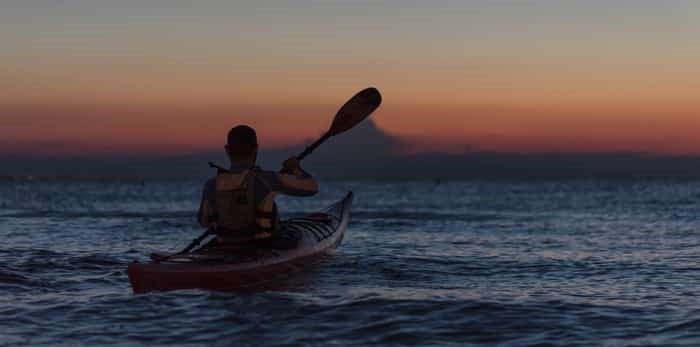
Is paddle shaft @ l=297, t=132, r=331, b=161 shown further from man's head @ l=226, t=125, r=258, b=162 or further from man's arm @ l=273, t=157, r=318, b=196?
man's head @ l=226, t=125, r=258, b=162

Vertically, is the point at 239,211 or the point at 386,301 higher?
the point at 239,211

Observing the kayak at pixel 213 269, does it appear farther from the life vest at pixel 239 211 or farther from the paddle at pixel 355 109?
the paddle at pixel 355 109

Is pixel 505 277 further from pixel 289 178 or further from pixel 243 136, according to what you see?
pixel 243 136

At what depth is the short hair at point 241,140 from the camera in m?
9.69

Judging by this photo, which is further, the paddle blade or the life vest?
the paddle blade

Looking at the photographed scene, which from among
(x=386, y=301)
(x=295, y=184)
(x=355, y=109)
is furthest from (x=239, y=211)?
(x=355, y=109)

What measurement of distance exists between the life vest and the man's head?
0.67 ft

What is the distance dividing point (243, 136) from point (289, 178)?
800 mm

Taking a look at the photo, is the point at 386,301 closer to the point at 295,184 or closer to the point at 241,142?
the point at 295,184

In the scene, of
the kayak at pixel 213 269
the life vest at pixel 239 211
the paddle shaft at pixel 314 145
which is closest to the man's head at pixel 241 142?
the life vest at pixel 239 211

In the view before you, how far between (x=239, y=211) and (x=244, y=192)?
0.33 meters

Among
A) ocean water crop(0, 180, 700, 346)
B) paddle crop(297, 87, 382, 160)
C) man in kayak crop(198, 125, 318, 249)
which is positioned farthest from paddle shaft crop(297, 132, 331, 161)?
man in kayak crop(198, 125, 318, 249)

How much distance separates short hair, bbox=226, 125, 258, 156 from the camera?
9.69m

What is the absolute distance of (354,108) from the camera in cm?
1399
